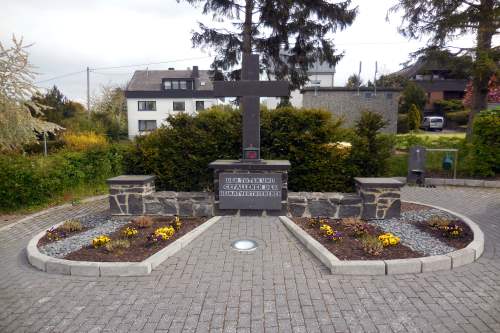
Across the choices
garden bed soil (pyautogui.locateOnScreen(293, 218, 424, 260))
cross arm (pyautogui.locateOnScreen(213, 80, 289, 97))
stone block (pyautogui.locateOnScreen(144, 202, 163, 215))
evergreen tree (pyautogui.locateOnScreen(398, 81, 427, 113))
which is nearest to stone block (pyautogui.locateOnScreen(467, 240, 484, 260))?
garden bed soil (pyautogui.locateOnScreen(293, 218, 424, 260))

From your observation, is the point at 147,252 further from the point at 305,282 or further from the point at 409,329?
the point at 409,329

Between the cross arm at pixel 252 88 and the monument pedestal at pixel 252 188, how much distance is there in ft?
4.98

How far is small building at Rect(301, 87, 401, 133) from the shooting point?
22.4 m

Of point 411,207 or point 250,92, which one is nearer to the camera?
point 250,92

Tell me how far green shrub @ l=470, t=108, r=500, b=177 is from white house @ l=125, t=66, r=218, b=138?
36311 mm

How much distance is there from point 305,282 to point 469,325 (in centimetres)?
172

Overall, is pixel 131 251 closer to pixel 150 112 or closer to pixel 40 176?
pixel 40 176

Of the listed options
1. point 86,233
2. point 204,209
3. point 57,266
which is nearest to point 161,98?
point 204,209

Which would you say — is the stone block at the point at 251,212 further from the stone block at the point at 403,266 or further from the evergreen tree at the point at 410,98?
the evergreen tree at the point at 410,98

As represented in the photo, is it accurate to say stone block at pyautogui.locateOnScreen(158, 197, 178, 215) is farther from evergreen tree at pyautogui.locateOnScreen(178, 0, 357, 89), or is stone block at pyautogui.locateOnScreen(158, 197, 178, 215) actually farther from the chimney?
the chimney

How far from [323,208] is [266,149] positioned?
6.90 feet

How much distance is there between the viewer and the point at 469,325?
3354mm

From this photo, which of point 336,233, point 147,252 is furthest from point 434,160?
point 147,252

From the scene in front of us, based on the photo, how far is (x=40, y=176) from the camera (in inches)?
333
